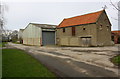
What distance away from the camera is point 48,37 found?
3319 centimetres

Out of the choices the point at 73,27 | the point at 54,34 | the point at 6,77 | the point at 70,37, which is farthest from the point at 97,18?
the point at 6,77

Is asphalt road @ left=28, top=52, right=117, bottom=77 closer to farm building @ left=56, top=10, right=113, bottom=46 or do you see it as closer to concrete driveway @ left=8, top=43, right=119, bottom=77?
concrete driveway @ left=8, top=43, right=119, bottom=77

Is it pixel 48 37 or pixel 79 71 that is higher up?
pixel 48 37

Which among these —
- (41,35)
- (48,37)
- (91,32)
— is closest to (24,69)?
(91,32)

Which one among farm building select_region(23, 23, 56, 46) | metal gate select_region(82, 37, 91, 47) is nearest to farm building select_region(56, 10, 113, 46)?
metal gate select_region(82, 37, 91, 47)

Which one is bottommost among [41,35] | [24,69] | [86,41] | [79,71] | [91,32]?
[79,71]

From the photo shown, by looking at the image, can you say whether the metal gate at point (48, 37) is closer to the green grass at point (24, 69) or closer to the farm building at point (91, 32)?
the farm building at point (91, 32)

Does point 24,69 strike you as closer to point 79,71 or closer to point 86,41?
point 79,71

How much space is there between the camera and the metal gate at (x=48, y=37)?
3222 cm

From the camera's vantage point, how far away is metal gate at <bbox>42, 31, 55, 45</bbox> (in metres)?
32.2

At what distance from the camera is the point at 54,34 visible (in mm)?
35094

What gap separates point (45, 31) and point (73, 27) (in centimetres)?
883

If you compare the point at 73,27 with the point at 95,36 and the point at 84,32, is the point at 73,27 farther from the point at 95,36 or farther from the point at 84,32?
the point at 95,36

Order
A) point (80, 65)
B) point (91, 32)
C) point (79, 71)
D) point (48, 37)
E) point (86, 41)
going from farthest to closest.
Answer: point (48, 37) < point (86, 41) < point (91, 32) < point (80, 65) < point (79, 71)
